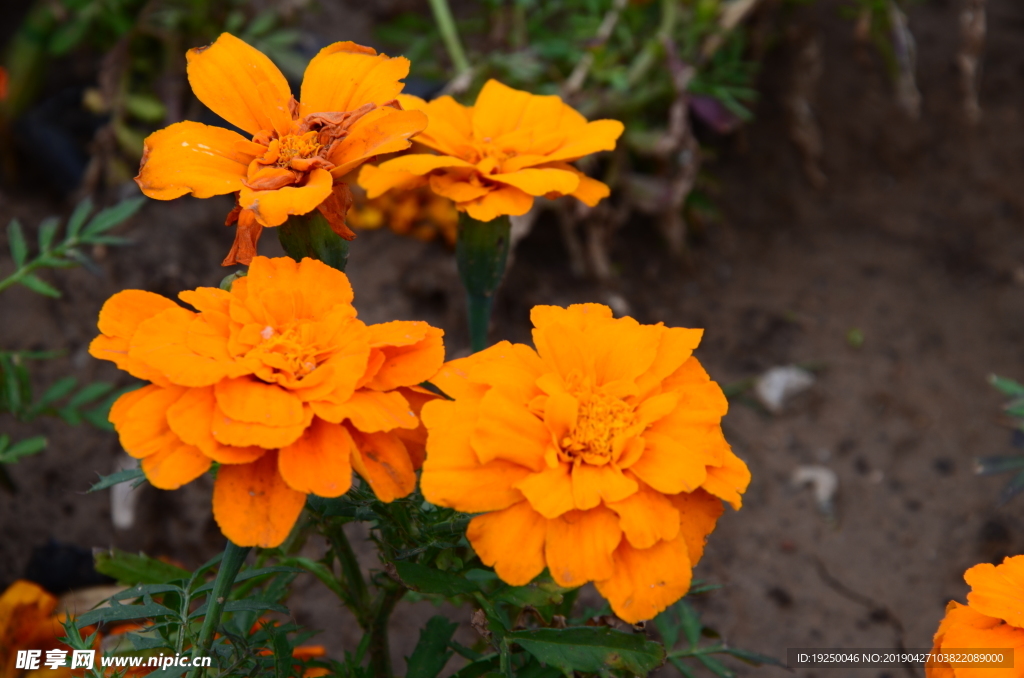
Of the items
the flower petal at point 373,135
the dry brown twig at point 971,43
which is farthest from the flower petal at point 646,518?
the dry brown twig at point 971,43

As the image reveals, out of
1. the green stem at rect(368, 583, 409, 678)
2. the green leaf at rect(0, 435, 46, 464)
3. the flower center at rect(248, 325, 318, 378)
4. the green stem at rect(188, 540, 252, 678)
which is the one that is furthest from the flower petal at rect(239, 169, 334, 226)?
the green leaf at rect(0, 435, 46, 464)

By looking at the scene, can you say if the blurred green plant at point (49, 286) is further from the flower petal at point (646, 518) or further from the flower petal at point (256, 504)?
the flower petal at point (646, 518)

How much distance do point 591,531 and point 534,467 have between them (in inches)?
3.0

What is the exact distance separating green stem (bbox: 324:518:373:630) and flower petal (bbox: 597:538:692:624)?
34cm

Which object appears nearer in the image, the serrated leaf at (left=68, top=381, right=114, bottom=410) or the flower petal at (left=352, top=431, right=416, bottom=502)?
the flower petal at (left=352, top=431, right=416, bottom=502)

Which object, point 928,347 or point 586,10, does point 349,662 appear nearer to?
point 928,347

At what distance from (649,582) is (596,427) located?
15 cm

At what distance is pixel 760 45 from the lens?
2543 mm

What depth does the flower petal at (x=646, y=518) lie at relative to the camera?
74cm

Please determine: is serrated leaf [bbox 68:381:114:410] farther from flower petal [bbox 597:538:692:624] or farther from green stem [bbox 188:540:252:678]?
flower petal [bbox 597:538:692:624]

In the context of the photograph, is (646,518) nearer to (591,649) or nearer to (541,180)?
(591,649)

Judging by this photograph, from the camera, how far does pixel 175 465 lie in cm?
72

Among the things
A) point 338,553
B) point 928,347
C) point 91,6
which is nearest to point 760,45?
point 928,347

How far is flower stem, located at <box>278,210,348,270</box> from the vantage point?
36.1 inches
